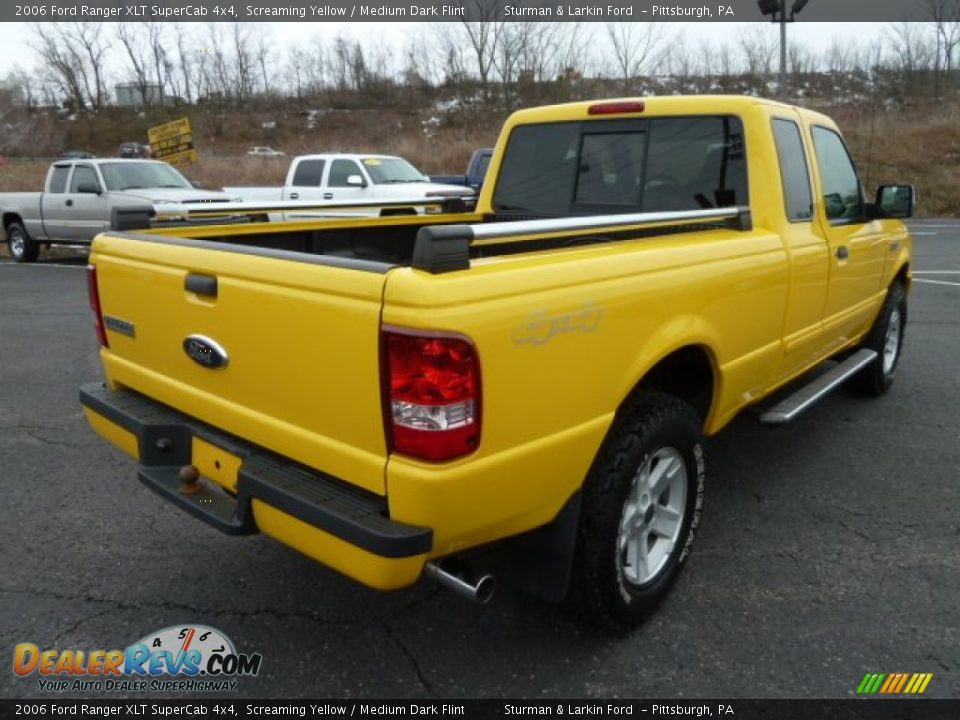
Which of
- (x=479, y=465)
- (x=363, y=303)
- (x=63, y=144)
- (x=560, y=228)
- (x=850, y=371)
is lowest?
(x=850, y=371)

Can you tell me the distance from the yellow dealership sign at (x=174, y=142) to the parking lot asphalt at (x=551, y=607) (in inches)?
506

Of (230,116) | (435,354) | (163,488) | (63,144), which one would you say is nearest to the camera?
(435,354)

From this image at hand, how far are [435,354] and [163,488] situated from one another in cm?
129

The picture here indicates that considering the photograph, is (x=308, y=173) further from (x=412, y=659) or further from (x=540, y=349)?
(x=540, y=349)

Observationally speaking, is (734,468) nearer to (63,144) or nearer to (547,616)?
(547,616)

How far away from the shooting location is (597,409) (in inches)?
90.0

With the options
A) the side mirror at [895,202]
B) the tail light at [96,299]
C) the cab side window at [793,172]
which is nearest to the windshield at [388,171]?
the side mirror at [895,202]

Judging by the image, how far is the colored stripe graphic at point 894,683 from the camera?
2.39 metres

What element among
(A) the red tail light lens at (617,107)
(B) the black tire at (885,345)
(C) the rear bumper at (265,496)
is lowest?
(B) the black tire at (885,345)

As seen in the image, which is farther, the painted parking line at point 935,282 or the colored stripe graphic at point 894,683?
the painted parking line at point 935,282

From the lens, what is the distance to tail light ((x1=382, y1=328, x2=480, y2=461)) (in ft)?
6.12

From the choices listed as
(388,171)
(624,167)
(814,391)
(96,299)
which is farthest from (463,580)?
(388,171)

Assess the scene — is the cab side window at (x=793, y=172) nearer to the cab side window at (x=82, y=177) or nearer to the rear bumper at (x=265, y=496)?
the rear bumper at (x=265, y=496)

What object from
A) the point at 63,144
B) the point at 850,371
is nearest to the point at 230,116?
the point at 63,144
